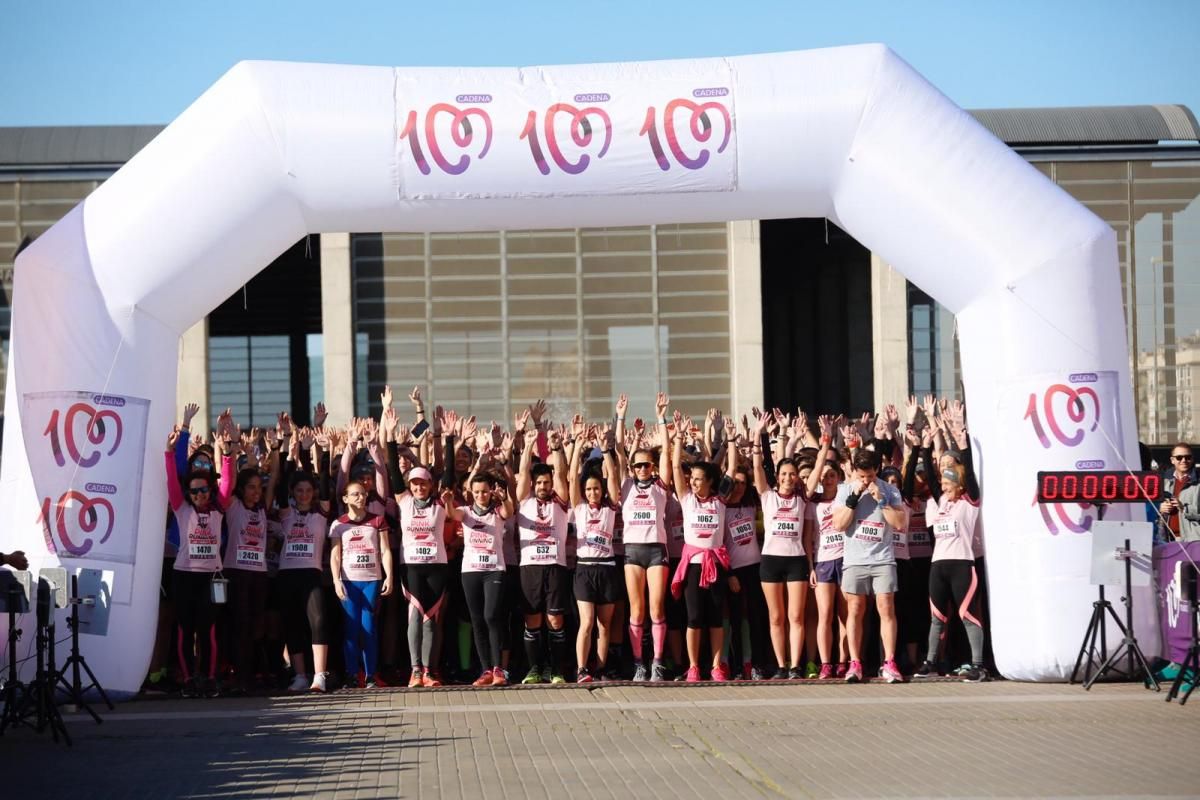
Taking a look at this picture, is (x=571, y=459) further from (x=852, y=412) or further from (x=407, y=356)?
(x=852, y=412)

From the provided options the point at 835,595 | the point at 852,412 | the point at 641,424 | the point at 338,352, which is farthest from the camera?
the point at 852,412

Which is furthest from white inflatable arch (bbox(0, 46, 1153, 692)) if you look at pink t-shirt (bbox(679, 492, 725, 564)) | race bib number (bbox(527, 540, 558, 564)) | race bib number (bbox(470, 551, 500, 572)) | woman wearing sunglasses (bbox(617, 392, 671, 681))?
race bib number (bbox(527, 540, 558, 564))

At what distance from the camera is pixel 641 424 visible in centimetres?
1199

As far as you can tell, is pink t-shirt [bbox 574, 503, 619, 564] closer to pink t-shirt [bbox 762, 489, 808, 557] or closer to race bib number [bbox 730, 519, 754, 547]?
race bib number [bbox 730, 519, 754, 547]

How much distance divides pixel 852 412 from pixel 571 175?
49.2 feet

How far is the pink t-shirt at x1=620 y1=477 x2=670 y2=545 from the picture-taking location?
1102 cm

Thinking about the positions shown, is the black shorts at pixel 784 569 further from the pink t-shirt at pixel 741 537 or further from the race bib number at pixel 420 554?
the race bib number at pixel 420 554

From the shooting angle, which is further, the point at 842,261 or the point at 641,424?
the point at 842,261

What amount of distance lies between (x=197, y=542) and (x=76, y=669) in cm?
142

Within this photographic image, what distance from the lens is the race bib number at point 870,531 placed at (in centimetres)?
1077

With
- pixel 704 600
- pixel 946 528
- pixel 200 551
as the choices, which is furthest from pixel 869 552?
pixel 200 551

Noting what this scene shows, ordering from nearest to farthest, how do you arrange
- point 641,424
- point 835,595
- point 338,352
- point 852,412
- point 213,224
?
point 213,224
point 835,595
point 641,424
point 338,352
point 852,412

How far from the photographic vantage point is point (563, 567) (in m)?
11.1

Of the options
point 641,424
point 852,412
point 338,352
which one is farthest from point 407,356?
point 641,424
